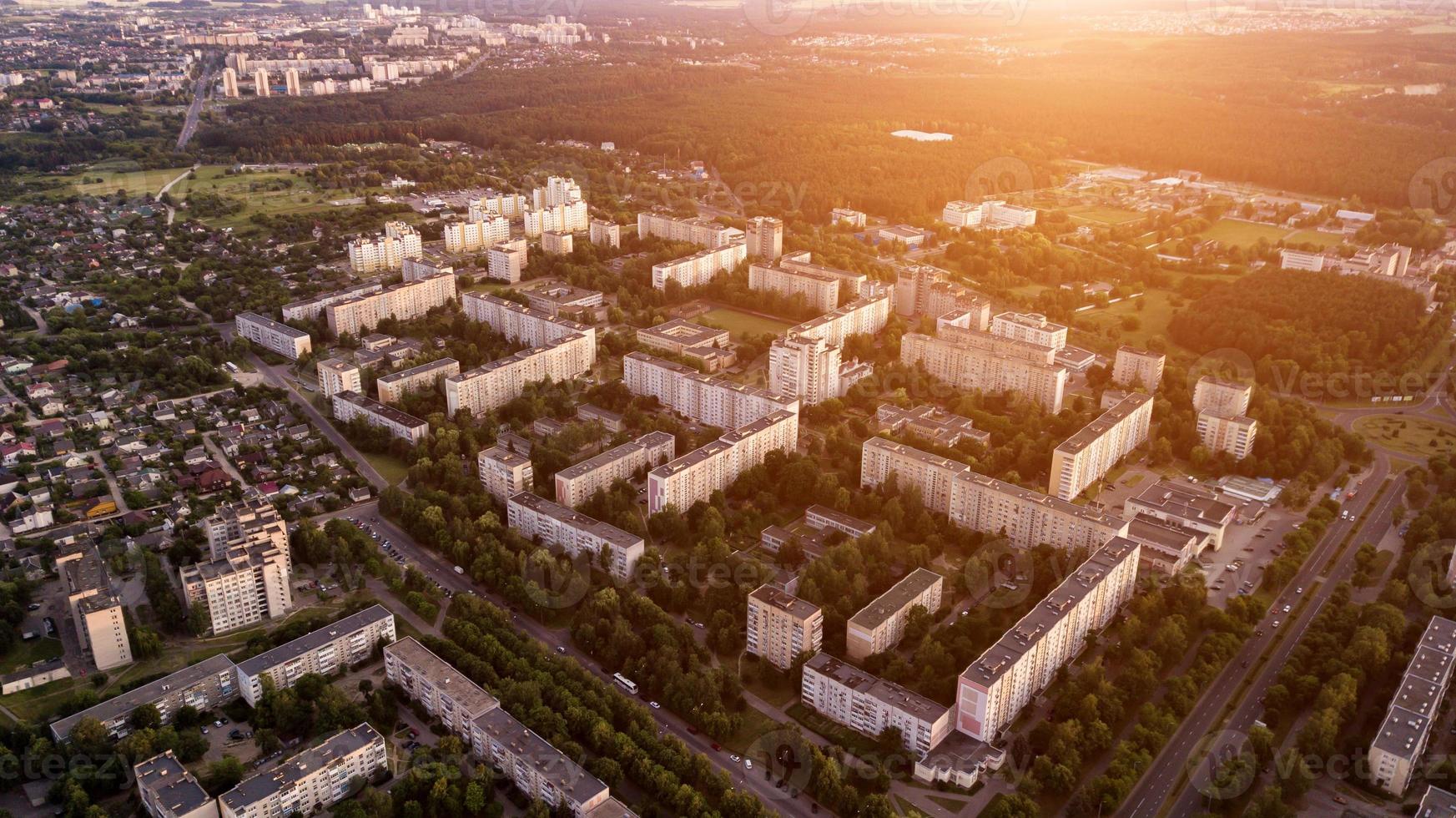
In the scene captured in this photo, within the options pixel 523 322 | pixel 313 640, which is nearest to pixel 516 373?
pixel 523 322

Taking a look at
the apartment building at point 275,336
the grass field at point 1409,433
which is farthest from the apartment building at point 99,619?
the grass field at point 1409,433

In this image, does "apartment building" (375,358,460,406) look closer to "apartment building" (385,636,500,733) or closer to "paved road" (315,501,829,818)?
"paved road" (315,501,829,818)

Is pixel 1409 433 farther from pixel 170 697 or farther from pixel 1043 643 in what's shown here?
pixel 170 697

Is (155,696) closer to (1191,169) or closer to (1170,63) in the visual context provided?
(1191,169)

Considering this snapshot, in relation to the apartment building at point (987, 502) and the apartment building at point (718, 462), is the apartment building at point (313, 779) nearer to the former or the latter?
the apartment building at point (718, 462)

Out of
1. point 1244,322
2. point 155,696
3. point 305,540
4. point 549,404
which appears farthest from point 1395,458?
point 155,696

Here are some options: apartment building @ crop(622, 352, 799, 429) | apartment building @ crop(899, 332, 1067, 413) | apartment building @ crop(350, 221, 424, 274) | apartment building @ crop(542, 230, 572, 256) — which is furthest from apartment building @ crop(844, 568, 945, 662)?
apartment building @ crop(350, 221, 424, 274)
